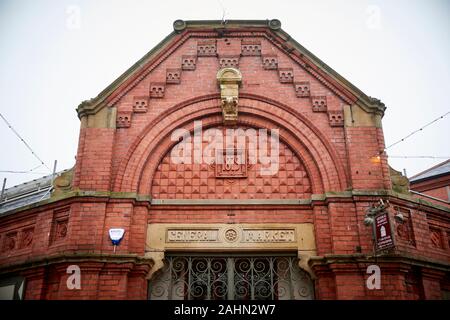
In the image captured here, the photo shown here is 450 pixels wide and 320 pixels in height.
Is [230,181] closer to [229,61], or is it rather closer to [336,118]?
[336,118]

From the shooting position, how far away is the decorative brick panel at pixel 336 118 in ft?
Result: 37.2

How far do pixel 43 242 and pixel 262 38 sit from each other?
26.8 feet

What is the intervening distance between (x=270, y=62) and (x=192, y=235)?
17.6 ft

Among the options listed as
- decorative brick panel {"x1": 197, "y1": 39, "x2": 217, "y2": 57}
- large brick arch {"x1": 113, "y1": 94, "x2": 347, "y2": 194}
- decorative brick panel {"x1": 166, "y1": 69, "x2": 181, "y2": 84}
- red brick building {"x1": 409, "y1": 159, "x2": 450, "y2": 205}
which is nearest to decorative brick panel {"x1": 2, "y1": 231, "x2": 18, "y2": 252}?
large brick arch {"x1": 113, "y1": 94, "x2": 347, "y2": 194}

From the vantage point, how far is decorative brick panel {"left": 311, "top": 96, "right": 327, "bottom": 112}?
1152cm

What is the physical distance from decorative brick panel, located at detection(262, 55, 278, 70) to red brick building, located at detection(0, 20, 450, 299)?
0.03 meters

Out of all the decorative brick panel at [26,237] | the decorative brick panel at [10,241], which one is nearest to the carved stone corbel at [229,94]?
the decorative brick panel at [26,237]

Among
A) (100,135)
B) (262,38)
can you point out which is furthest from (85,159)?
(262,38)

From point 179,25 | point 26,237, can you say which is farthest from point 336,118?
point 26,237

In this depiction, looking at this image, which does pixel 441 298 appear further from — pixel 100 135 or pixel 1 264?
pixel 1 264

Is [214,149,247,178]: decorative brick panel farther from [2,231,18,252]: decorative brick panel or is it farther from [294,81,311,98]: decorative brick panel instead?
[2,231,18,252]: decorative brick panel

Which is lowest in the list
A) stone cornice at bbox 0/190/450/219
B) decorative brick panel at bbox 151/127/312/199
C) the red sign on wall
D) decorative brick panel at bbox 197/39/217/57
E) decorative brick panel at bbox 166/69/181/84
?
the red sign on wall

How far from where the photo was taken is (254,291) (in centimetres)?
1005
